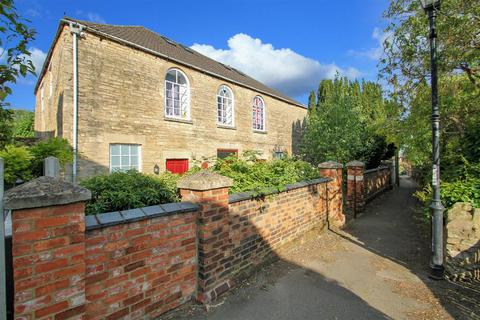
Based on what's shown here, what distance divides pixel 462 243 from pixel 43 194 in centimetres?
542

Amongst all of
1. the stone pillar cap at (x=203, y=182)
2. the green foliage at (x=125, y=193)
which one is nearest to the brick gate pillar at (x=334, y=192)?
the stone pillar cap at (x=203, y=182)

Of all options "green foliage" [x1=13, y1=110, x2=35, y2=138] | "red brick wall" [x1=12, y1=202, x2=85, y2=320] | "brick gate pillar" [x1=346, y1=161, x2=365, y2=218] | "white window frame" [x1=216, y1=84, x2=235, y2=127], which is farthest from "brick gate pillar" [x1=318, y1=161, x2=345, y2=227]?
"green foliage" [x1=13, y1=110, x2=35, y2=138]

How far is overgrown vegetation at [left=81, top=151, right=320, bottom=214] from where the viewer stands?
3.14 m

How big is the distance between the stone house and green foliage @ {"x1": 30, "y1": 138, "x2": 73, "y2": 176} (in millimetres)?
848

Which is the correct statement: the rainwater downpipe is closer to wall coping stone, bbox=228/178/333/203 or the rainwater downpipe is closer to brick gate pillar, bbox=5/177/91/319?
wall coping stone, bbox=228/178/333/203

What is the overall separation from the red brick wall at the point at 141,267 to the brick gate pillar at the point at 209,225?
123 millimetres

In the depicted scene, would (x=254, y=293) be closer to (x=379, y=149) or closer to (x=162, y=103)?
(x=162, y=103)

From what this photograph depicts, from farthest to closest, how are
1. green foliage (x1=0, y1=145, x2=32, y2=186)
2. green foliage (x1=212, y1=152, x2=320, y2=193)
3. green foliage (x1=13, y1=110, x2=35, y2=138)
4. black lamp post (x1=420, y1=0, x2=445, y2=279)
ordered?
green foliage (x1=13, y1=110, x2=35, y2=138), green foliage (x1=0, y1=145, x2=32, y2=186), green foliage (x1=212, y1=152, x2=320, y2=193), black lamp post (x1=420, y1=0, x2=445, y2=279)

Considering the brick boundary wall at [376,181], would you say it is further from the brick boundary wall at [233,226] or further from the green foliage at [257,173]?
the brick boundary wall at [233,226]

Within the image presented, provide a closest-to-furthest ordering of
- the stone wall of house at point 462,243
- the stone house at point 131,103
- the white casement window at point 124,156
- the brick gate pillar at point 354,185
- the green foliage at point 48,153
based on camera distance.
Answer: the stone wall of house at point 462,243, the green foliage at point 48,153, the stone house at point 131,103, the brick gate pillar at point 354,185, the white casement window at point 124,156

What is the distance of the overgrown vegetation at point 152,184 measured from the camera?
3.14 meters

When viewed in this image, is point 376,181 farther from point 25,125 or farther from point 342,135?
point 25,125

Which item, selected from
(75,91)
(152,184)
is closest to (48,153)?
(75,91)

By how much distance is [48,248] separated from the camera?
210 centimetres
